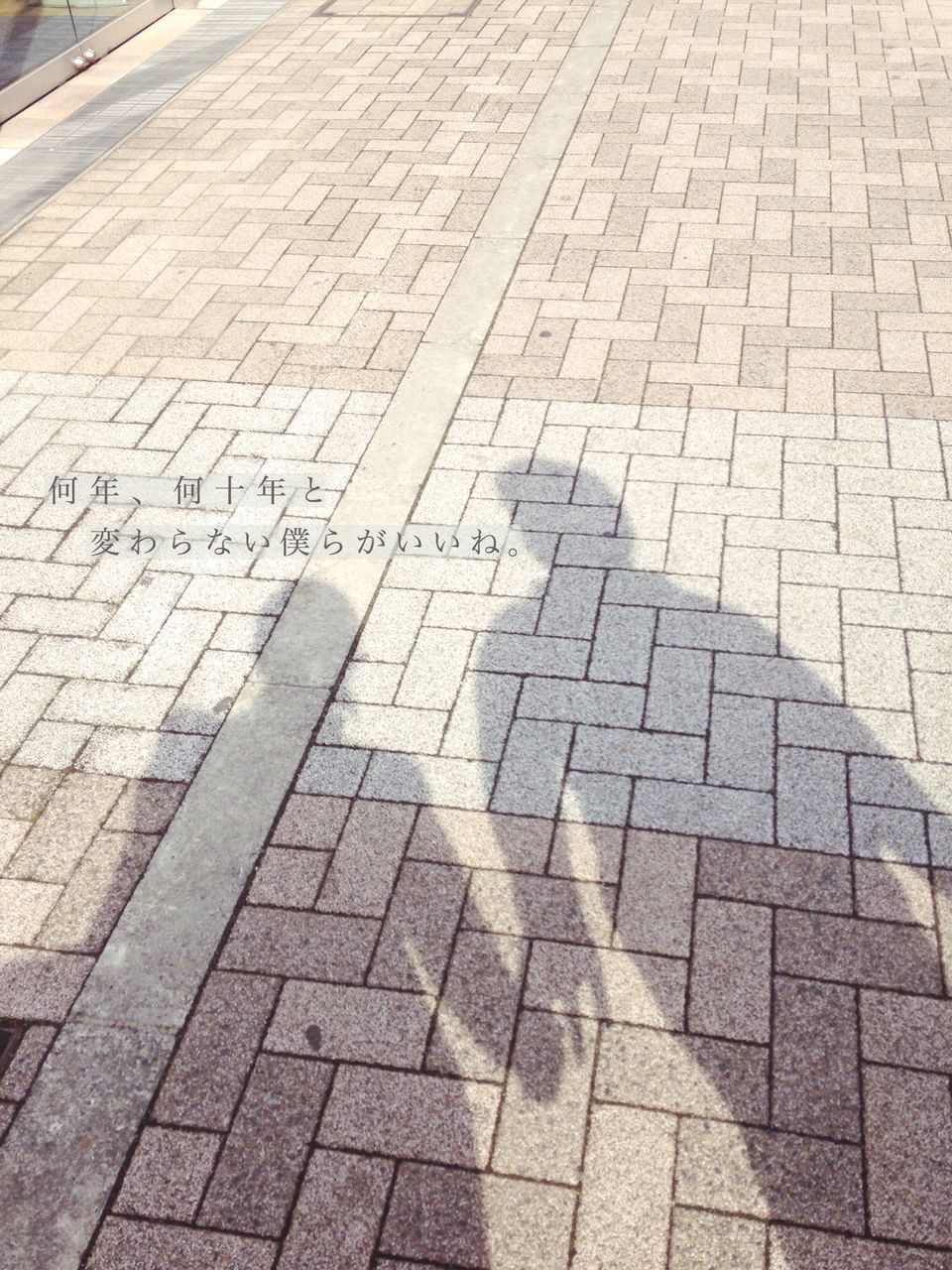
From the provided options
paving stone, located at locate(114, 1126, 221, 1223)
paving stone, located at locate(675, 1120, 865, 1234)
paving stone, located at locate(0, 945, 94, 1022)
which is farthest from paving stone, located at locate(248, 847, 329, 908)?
paving stone, located at locate(675, 1120, 865, 1234)

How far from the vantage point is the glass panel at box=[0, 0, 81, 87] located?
845 centimetres

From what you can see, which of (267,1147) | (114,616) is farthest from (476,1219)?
(114,616)

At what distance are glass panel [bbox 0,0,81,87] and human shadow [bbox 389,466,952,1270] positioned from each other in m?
7.33

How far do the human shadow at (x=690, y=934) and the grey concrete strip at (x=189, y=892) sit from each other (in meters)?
0.66

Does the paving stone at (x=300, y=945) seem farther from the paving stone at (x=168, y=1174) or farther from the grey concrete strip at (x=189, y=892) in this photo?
the paving stone at (x=168, y=1174)

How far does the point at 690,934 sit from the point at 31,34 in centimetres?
909

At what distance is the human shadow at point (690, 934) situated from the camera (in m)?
2.46

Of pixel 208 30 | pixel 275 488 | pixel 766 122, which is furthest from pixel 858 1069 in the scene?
pixel 208 30

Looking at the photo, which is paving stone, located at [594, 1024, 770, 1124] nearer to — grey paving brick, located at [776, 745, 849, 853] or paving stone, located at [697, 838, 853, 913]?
paving stone, located at [697, 838, 853, 913]

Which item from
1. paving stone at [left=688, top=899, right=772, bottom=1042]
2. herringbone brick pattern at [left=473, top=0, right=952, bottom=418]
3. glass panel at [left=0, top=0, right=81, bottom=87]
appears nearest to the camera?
paving stone at [left=688, top=899, right=772, bottom=1042]

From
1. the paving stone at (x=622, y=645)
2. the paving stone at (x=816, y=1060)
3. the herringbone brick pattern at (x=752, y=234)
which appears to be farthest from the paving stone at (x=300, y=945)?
the herringbone brick pattern at (x=752, y=234)

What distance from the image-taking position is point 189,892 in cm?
311

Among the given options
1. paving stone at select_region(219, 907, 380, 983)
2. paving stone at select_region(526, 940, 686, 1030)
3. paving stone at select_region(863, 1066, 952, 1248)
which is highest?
paving stone at select_region(219, 907, 380, 983)

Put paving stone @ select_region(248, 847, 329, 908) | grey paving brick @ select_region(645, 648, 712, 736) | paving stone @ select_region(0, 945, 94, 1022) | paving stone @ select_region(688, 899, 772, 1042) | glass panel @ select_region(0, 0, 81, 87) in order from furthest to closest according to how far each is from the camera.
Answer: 1. glass panel @ select_region(0, 0, 81, 87)
2. grey paving brick @ select_region(645, 648, 712, 736)
3. paving stone @ select_region(248, 847, 329, 908)
4. paving stone @ select_region(0, 945, 94, 1022)
5. paving stone @ select_region(688, 899, 772, 1042)
